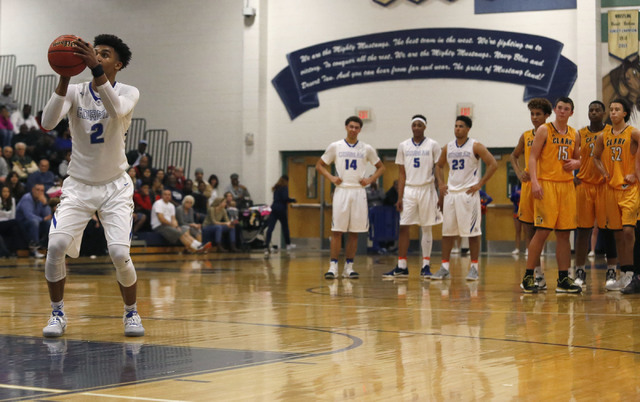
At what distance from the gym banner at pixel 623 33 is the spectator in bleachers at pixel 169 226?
33.4 feet

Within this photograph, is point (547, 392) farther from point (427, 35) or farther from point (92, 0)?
point (92, 0)

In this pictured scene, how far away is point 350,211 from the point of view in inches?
448

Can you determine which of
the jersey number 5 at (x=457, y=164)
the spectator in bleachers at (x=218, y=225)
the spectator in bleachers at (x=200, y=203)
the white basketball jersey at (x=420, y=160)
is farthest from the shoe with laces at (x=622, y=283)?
the spectator in bleachers at (x=200, y=203)

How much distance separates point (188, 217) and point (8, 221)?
4475 mm

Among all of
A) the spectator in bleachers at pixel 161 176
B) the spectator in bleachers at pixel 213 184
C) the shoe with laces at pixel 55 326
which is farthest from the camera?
the spectator in bleachers at pixel 213 184

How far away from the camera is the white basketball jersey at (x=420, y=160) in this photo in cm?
1148

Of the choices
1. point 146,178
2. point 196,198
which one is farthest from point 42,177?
point 196,198

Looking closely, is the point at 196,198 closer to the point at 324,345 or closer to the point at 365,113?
the point at 365,113

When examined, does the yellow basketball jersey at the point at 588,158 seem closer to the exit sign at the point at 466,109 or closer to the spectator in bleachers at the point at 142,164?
the exit sign at the point at 466,109

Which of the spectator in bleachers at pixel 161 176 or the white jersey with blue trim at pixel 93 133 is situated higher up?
the spectator in bleachers at pixel 161 176

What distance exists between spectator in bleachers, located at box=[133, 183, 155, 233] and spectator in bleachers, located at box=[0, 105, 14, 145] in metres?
3.46

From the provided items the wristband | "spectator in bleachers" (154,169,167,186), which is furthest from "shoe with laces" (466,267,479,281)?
"spectator in bleachers" (154,169,167,186)

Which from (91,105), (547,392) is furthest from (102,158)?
(547,392)

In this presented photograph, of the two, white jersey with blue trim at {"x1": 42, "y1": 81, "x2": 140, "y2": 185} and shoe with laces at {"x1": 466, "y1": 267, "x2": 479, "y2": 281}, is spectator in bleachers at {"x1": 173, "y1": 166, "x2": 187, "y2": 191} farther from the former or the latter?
white jersey with blue trim at {"x1": 42, "y1": 81, "x2": 140, "y2": 185}
